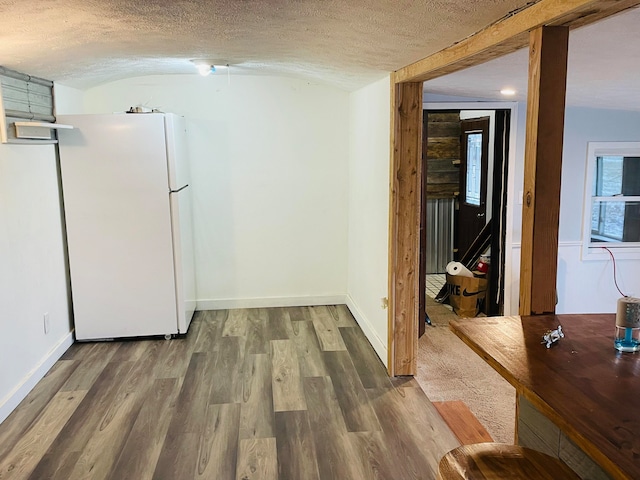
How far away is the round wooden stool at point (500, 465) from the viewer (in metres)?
1.34

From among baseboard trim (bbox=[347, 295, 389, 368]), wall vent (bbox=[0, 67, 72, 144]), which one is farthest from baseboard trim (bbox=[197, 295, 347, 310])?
wall vent (bbox=[0, 67, 72, 144])

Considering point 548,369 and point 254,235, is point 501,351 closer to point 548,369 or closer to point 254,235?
point 548,369

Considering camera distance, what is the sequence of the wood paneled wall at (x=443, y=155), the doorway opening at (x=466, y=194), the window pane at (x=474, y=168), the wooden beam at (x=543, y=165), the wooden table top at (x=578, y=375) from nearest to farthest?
the wooden table top at (x=578, y=375)
the wooden beam at (x=543, y=165)
the doorway opening at (x=466, y=194)
the window pane at (x=474, y=168)
the wood paneled wall at (x=443, y=155)

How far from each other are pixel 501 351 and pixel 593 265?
13.2 ft

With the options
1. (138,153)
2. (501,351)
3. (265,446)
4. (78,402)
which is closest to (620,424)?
(501,351)

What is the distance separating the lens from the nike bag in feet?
17.2

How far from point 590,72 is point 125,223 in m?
3.25

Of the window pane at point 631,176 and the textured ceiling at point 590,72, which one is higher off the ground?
the textured ceiling at point 590,72

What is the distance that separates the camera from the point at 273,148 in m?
4.93

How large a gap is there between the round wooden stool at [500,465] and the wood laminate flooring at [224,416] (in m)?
1.17

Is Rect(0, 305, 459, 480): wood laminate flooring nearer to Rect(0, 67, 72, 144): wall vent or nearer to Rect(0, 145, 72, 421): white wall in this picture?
Rect(0, 145, 72, 421): white wall

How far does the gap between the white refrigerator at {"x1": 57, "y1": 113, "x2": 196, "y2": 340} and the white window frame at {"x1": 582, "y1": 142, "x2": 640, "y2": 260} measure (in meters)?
A: 3.56

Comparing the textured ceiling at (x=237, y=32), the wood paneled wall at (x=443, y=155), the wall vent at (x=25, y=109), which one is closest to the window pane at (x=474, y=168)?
the wood paneled wall at (x=443, y=155)

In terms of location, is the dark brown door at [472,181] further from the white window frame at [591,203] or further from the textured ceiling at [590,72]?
the textured ceiling at [590,72]
